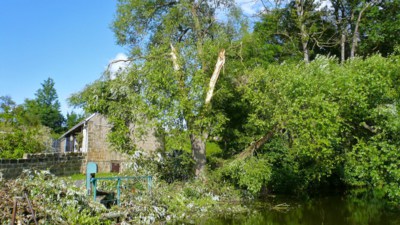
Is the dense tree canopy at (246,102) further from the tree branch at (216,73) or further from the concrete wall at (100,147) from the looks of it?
the concrete wall at (100,147)

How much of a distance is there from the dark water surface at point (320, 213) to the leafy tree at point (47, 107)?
54.4m

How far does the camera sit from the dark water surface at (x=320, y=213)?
45.6 ft

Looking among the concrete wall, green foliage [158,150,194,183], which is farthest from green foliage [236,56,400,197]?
the concrete wall

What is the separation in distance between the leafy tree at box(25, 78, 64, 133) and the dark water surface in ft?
178

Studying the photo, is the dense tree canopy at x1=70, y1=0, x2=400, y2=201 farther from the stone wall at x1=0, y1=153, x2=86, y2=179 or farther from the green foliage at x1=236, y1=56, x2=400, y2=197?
the stone wall at x1=0, y1=153, x2=86, y2=179

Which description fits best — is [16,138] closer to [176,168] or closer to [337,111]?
[176,168]

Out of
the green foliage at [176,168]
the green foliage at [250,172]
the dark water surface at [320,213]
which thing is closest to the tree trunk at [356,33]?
the dark water surface at [320,213]

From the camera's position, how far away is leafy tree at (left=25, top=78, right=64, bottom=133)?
6962cm

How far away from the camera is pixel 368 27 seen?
27.9 m

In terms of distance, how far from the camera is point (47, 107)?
74562 mm

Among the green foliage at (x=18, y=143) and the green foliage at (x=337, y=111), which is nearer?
the green foliage at (x=337, y=111)

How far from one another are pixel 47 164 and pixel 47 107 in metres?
58.4

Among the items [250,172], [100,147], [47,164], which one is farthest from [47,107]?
[250,172]

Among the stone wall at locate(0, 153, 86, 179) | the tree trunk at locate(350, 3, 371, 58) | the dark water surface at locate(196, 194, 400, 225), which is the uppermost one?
the tree trunk at locate(350, 3, 371, 58)
